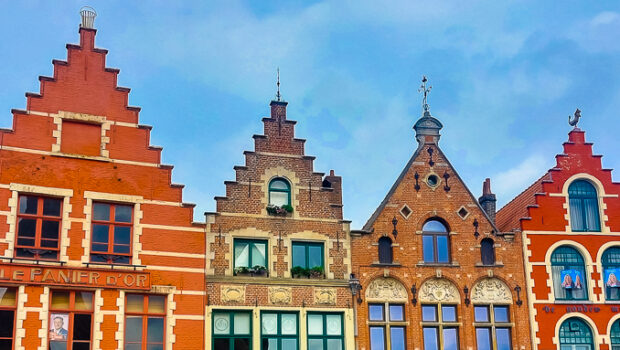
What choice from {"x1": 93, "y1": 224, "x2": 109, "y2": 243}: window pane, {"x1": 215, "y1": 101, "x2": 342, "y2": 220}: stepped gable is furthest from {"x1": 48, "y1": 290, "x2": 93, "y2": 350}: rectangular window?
{"x1": 215, "y1": 101, "x2": 342, "y2": 220}: stepped gable

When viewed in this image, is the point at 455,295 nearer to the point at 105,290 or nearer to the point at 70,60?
the point at 105,290

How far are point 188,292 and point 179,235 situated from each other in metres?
1.65

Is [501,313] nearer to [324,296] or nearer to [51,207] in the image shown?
[324,296]

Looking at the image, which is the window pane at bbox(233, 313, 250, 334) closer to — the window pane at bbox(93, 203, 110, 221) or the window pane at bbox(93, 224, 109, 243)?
the window pane at bbox(93, 224, 109, 243)

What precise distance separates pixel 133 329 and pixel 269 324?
3.89 m

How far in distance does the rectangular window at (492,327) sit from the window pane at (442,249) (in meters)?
1.76

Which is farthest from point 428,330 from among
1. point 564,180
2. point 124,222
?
point 124,222

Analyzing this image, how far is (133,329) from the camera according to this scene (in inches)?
938

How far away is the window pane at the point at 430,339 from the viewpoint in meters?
26.3

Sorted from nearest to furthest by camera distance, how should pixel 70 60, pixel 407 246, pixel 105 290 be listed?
1. pixel 105 290
2. pixel 70 60
3. pixel 407 246

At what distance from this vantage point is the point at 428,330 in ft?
86.9

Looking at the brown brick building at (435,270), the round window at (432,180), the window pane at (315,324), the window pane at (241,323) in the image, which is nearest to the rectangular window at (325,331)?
the window pane at (315,324)

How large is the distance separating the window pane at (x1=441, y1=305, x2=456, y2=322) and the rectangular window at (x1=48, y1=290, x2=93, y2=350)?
10.5 m

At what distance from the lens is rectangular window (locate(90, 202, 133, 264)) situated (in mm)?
23953
